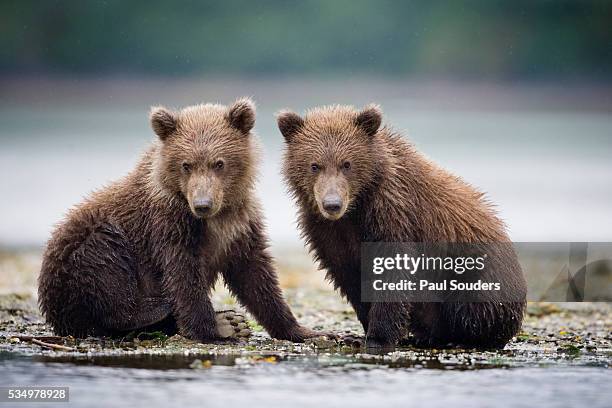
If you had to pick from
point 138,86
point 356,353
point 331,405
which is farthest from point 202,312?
point 138,86

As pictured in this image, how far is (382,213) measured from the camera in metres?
8.97

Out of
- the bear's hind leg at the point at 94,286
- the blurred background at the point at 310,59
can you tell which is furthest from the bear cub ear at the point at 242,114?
the blurred background at the point at 310,59

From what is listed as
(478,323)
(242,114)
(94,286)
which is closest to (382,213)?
(478,323)

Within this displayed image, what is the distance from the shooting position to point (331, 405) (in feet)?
23.9

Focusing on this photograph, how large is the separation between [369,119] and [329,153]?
39 cm

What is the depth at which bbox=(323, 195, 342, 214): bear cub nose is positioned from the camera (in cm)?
863

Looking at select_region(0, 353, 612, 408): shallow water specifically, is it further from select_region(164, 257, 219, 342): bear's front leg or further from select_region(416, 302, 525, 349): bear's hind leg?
select_region(416, 302, 525, 349): bear's hind leg

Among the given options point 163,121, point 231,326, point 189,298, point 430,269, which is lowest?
point 231,326

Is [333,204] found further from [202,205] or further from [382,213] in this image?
[202,205]

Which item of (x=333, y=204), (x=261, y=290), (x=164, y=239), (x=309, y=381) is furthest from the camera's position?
(x=261, y=290)

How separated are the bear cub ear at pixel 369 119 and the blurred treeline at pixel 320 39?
95.1 feet

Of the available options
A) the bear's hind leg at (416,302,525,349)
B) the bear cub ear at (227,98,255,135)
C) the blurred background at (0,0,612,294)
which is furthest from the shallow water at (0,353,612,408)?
the blurred background at (0,0,612,294)

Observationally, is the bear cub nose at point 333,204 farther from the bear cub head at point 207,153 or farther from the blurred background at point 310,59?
the blurred background at point 310,59

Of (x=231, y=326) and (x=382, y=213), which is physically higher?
(x=382, y=213)
